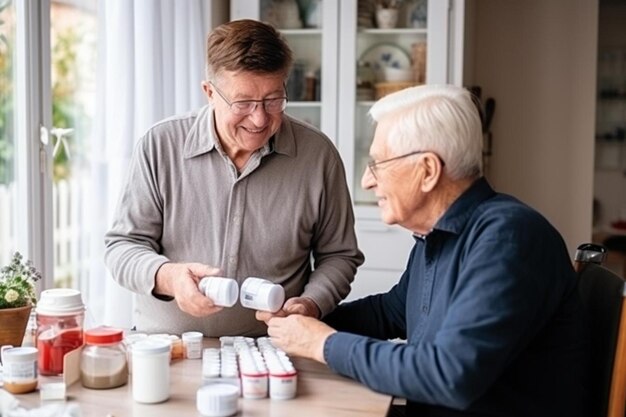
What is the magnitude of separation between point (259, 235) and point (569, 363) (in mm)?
732

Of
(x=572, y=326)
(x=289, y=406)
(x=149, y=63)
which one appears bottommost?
(x=289, y=406)

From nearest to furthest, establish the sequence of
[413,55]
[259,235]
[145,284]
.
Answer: [145,284]
[259,235]
[413,55]

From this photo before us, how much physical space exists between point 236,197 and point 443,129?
1.91 ft

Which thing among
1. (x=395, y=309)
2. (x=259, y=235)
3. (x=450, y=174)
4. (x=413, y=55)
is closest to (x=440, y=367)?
(x=450, y=174)

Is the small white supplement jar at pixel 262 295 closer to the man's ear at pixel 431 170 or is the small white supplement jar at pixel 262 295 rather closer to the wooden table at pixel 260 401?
the wooden table at pixel 260 401

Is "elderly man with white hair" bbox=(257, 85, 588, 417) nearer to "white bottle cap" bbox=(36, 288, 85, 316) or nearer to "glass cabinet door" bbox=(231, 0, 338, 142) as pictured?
"white bottle cap" bbox=(36, 288, 85, 316)

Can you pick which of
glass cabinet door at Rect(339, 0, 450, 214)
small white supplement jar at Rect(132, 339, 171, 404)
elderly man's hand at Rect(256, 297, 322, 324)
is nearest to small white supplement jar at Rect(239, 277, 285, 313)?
elderly man's hand at Rect(256, 297, 322, 324)

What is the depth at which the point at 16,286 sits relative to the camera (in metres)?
1.60

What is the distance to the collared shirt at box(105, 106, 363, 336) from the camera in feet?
5.86

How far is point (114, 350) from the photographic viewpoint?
1.41m

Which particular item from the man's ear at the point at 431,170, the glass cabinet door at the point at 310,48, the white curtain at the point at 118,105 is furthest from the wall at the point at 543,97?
the man's ear at the point at 431,170

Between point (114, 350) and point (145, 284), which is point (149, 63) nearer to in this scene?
point (145, 284)

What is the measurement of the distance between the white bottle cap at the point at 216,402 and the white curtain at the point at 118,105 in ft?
5.18

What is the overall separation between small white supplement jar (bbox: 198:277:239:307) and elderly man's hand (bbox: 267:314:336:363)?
93 mm
